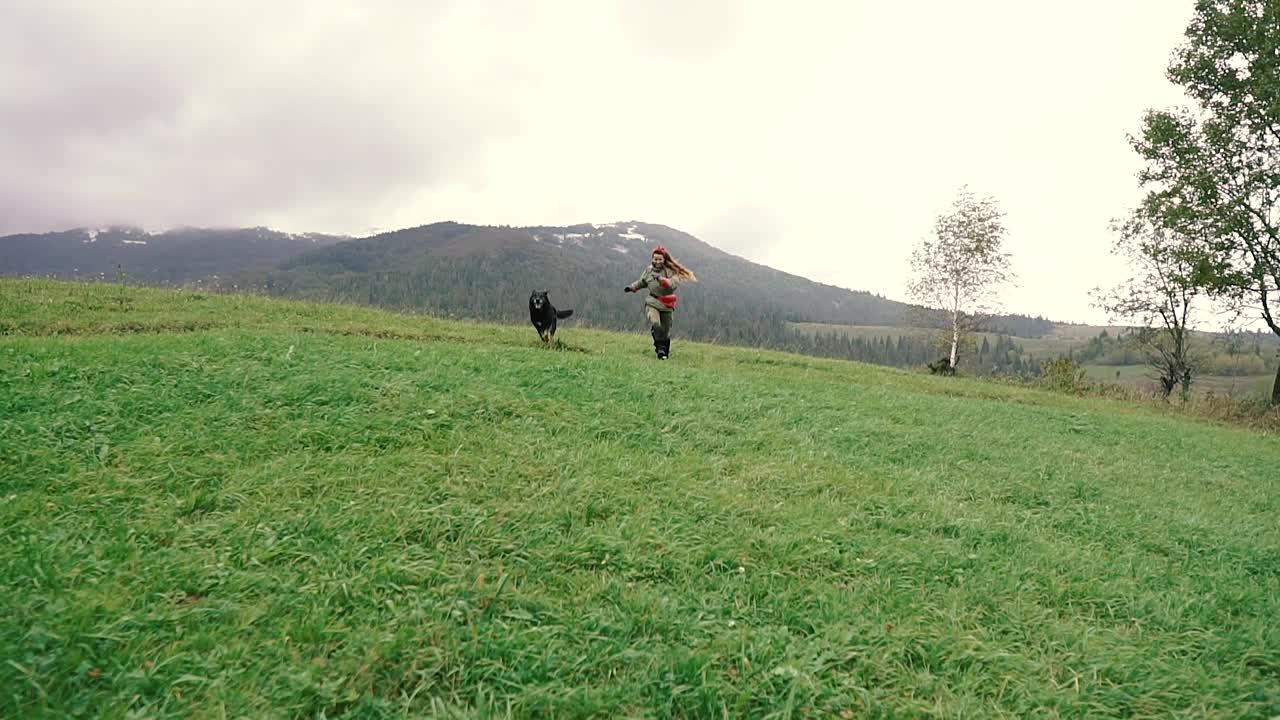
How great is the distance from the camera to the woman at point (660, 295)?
54.6 feet

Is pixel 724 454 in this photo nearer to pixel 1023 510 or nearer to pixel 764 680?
pixel 1023 510

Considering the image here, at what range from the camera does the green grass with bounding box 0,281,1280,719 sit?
10.1 feet

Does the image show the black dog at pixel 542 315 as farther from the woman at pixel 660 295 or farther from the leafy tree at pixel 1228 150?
the leafy tree at pixel 1228 150

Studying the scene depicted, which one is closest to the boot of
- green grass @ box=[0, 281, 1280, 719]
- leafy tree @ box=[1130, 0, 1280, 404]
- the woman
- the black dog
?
the woman

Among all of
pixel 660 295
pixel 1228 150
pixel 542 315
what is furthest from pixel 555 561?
pixel 1228 150

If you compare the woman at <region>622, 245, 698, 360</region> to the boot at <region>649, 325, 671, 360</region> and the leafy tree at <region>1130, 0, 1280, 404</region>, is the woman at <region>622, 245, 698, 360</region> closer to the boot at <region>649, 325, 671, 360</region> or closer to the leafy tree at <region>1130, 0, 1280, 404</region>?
the boot at <region>649, 325, 671, 360</region>

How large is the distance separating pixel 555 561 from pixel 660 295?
1317cm

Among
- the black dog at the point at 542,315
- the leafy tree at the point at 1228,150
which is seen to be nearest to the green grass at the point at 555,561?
the black dog at the point at 542,315

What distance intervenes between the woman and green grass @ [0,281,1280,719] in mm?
7587

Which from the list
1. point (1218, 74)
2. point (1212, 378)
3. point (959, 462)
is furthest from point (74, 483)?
point (1212, 378)

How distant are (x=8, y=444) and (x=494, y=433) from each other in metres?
4.60

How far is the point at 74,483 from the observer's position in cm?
493

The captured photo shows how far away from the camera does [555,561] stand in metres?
4.33

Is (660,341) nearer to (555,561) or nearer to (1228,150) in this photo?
(555,561)
